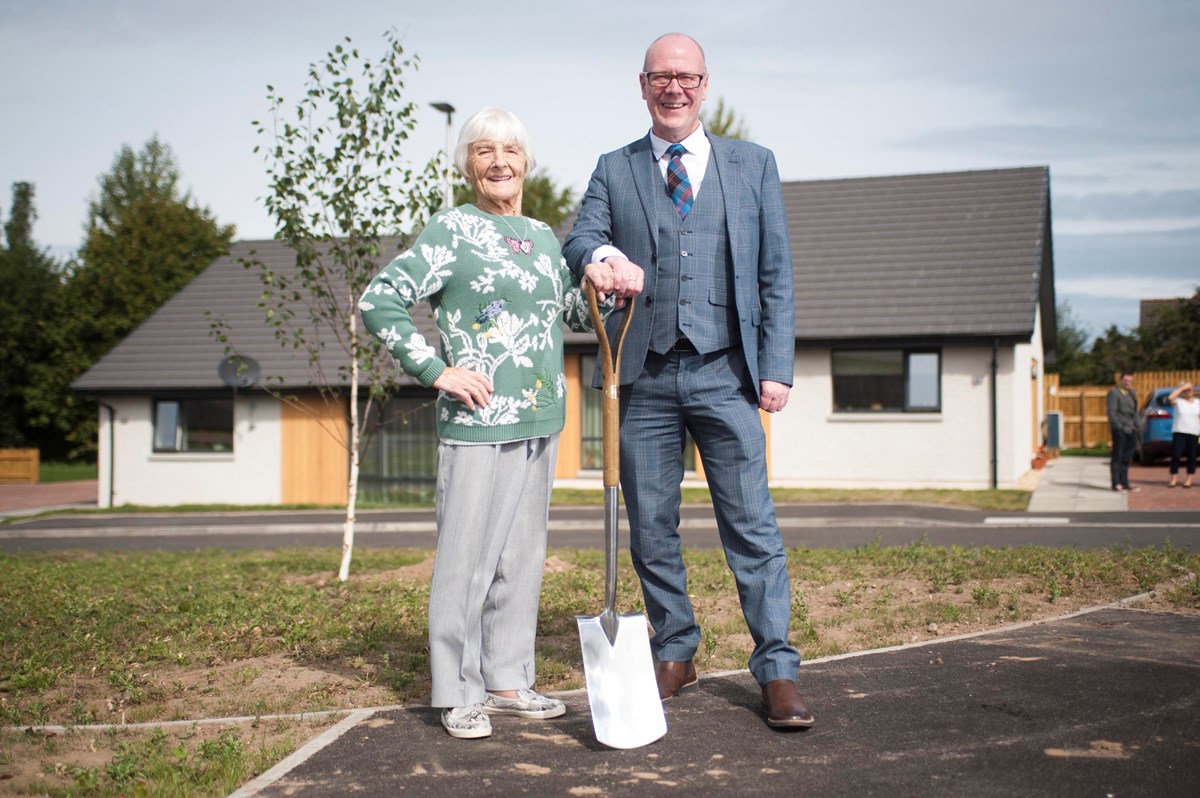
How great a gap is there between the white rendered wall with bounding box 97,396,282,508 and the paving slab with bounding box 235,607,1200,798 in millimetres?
20272

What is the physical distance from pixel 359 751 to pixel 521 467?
3.56 feet

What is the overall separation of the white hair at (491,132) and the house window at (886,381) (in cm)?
1730

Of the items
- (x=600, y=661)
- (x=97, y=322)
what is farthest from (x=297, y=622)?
(x=97, y=322)

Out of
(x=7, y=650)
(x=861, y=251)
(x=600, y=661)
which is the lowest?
(x=7, y=650)

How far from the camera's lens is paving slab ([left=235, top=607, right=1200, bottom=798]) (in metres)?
3.23

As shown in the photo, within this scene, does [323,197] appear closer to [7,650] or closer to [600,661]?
[7,650]

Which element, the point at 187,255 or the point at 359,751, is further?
the point at 187,255

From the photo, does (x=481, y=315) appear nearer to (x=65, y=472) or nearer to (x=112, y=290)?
(x=65, y=472)

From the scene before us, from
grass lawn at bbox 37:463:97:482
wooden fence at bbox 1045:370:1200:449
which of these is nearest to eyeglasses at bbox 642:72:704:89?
wooden fence at bbox 1045:370:1200:449

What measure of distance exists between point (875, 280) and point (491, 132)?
18571mm

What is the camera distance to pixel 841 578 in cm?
693

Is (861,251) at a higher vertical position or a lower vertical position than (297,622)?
higher

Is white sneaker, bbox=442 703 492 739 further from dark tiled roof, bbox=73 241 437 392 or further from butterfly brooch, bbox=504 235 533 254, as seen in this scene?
dark tiled roof, bbox=73 241 437 392

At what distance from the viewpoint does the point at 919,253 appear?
2202cm
